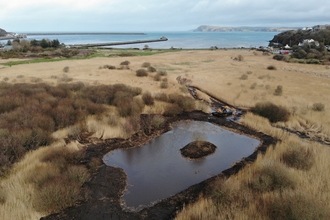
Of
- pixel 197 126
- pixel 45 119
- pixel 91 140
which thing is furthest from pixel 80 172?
pixel 197 126

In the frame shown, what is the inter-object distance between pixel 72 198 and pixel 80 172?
1.32 metres

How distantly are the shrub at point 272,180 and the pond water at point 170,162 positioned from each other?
6.56 ft

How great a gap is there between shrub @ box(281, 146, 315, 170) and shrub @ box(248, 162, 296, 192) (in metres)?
1.40

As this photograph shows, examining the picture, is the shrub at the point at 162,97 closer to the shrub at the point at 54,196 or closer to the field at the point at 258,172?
the field at the point at 258,172

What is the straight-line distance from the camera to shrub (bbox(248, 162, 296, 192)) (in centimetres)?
843

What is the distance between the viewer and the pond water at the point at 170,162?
9.16m

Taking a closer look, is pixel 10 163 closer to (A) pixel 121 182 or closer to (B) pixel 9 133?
(B) pixel 9 133

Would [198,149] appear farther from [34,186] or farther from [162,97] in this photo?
[162,97]

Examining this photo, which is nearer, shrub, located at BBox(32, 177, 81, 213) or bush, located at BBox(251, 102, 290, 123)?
shrub, located at BBox(32, 177, 81, 213)

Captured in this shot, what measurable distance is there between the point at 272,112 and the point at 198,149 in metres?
7.32

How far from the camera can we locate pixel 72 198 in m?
8.18

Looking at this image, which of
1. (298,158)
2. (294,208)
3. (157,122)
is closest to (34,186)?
(294,208)

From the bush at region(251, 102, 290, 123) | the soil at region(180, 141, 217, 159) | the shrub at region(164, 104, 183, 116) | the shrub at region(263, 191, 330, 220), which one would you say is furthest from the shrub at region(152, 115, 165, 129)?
the shrub at region(263, 191, 330, 220)

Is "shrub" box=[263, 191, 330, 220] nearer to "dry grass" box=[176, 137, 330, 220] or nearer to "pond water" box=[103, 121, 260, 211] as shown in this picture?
"dry grass" box=[176, 137, 330, 220]
